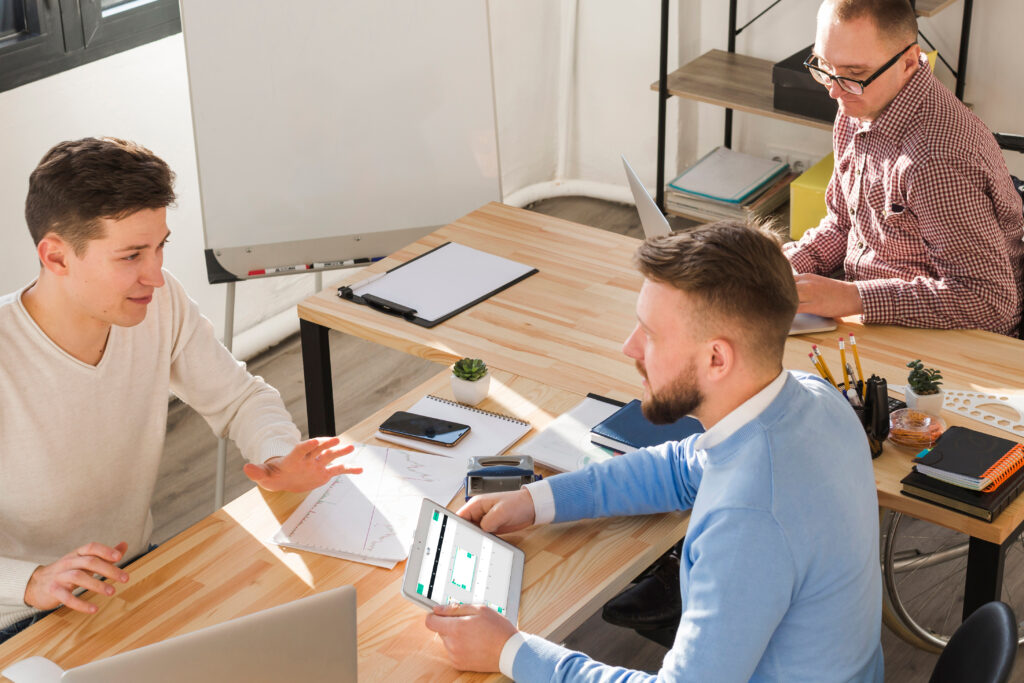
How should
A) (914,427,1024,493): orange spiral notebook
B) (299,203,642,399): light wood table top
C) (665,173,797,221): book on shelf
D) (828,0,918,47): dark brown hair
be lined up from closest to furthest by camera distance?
(914,427,1024,493): orange spiral notebook, (299,203,642,399): light wood table top, (828,0,918,47): dark brown hair, (665,173,797,221): book on shelf

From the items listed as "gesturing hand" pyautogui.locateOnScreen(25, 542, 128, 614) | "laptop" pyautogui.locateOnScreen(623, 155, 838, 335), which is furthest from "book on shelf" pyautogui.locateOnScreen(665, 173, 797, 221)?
"gesturing hand" pyautogui.locateOnScreen(25, 542, 128, 614)

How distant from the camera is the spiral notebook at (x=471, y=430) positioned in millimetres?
1908

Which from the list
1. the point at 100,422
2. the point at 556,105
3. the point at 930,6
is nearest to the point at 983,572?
the point at 100,422

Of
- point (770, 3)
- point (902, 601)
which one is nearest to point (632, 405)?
point (902, 601)

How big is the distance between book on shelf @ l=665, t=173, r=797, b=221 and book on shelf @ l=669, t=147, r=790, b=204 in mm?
20

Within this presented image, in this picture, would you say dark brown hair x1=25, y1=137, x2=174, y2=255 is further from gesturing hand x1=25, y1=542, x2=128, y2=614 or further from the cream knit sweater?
gesturing hand x1=25, y1=542, x2=128, y2=614

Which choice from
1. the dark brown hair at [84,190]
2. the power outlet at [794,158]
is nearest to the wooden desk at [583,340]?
the dark brown hair at [84,190]

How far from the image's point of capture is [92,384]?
1.81 metres

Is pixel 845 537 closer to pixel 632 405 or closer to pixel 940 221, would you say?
pixel 632 405

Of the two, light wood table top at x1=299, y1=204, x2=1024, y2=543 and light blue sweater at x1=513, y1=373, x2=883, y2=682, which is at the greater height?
light blue sweater at x1=513, y1=373, x2=883, y2=682

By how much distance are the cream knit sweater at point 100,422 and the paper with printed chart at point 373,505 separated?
0.16m

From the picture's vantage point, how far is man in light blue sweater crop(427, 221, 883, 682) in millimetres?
1283

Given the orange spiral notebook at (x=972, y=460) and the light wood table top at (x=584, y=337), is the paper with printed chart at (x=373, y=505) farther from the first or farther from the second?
the orange spiral notebook at (x=972, y=460)

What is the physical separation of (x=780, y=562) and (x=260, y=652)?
587 mm
